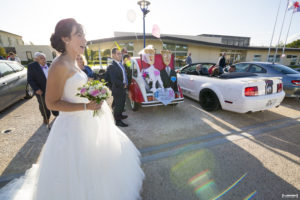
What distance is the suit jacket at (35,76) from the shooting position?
3346mm

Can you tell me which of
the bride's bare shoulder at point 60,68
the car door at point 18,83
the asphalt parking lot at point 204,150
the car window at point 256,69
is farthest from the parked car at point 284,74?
the car door at point 18,83

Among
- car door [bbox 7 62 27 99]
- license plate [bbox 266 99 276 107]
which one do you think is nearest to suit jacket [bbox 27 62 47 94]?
car door [bbox 7 62 27 99]

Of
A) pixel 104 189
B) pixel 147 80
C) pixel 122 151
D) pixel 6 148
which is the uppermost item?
pixel 147 80

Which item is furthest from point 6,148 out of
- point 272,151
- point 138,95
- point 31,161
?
point 272,151

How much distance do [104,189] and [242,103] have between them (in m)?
3.57

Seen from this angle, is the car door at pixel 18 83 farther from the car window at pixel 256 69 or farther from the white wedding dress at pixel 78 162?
the car window at pixel 256 69

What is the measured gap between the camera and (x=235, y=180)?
2104mm

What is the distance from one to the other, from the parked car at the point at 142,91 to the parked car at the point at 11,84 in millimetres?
3864

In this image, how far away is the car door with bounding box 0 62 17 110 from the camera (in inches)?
169

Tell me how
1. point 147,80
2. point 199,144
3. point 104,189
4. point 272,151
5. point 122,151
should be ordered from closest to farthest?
point 104,189 → point 122,151 → point 272,151 → point 199,144 → point 147,80

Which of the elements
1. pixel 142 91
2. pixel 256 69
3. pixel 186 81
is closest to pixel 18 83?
pixel 142 91

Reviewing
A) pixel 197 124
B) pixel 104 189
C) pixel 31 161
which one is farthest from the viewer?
pixel 197 124

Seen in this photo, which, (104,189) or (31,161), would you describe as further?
(31,161)

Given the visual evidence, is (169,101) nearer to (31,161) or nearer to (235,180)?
(235,180)
